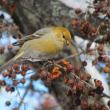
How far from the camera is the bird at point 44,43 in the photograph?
13.5 feet

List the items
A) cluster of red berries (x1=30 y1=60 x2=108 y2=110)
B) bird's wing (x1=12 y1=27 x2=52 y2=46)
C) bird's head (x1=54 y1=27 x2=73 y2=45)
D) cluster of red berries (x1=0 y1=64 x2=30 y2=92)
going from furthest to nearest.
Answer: bird's wing (x1=12 y1=27 x2=52 y2=46), bird's head (x1=54 y1=27 x2=73 y2=45), cluster of red berries (x1=0 y1=64 x2=30 y2=92), cluster of red berries (x1=30 y1=60 x2=108 y2=110)

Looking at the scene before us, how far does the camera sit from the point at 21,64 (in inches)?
153

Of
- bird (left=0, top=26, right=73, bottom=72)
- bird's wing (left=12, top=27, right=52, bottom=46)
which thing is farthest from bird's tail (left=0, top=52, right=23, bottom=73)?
bird's wing (left=12, top=27, right=52, bottom=46)

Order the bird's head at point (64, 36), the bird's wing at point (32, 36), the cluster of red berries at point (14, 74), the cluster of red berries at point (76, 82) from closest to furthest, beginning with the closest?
the cluster of red berries at point (76, 82)
the cluster of red berries at point (14, 74)
the bird's head at point (64, 36)
the bird's wing at point (32, 36)

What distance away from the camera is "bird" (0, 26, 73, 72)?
4105 mm

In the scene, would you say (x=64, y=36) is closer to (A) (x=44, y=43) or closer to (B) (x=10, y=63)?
(A) (x=44, y=43)

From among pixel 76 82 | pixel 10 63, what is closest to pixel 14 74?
pixel 10 63

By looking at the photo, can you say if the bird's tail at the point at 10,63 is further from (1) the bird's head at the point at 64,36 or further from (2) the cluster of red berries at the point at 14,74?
(1) the bird's head at the point at 64,36

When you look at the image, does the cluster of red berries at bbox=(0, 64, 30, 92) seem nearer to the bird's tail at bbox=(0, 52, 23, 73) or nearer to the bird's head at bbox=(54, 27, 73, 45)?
the bird's tail at bbox=(0, 52, 23, 73)

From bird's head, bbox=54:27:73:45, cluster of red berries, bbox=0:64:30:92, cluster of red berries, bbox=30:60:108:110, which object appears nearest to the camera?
cluster of red berries, bbox=30:60:108:110

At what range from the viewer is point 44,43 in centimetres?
422

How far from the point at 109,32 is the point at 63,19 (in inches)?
34.5

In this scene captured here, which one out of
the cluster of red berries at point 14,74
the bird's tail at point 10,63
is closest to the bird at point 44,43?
the bird's tail at point 10,63

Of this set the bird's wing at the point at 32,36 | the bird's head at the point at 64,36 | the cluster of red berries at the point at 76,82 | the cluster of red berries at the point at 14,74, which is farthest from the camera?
the bird's wing at the point at 32,36
